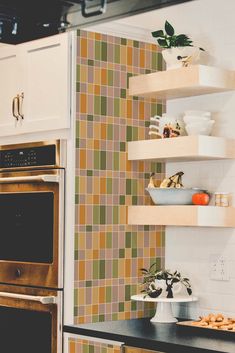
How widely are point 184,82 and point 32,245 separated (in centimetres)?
103

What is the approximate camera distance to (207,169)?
3.52 meters

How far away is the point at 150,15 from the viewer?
3697 mm

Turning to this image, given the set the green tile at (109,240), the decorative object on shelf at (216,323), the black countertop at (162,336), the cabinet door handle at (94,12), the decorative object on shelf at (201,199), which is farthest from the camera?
the green tile at (109,240)

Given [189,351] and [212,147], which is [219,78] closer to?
[212,147]

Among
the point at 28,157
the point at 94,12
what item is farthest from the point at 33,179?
the point at 94,12

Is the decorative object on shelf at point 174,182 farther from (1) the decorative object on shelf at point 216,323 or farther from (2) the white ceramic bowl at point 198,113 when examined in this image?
(1) the decorative object on shelf at point 216,323

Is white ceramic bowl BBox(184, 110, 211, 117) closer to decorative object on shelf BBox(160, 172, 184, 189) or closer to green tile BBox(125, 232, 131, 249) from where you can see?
decorative object on shelf BBox(160, 172, 184, 189)

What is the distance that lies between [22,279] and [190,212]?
0.87 meters

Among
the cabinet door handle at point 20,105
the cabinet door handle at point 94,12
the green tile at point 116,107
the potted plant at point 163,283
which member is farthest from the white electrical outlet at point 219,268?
the cabinet door handle at point 94,12

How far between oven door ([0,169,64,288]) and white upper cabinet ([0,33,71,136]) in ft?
0.80

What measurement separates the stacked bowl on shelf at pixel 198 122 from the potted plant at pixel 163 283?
674 millimetres

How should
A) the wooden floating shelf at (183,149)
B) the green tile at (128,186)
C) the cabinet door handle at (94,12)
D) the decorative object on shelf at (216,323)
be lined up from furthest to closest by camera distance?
the green tile at (128,186) < the wooden floating shelf at (183,149) < the decorative object on shelf at (216,323) < the cabinet door handle at (94,12)

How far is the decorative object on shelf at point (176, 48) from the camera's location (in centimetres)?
338

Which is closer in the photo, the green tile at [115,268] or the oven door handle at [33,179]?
the oven door handle at [33,179]
